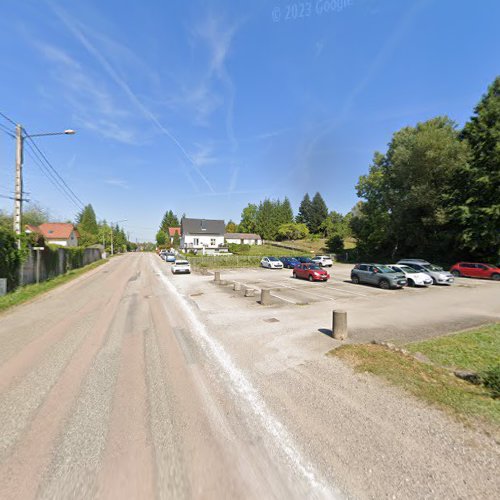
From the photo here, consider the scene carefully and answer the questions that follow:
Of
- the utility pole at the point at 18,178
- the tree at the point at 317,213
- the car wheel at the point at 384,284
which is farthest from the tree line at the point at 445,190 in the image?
the tree at the point at 317,213

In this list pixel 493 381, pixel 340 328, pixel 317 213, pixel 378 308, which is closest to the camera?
pixel 493 381

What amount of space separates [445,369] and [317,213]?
86991 mm

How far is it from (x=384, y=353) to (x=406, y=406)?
2.07m

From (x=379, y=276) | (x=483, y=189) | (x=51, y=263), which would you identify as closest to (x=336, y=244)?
(x=483, y=189)

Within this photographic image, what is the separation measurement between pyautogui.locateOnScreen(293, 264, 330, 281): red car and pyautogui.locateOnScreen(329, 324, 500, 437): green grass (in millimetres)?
12916

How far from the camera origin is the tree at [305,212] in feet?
295

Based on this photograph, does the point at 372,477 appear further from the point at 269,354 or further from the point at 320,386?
the point at 269,354

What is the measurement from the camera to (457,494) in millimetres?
2582

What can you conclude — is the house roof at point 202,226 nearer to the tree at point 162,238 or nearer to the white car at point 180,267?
the tree at point 162,238

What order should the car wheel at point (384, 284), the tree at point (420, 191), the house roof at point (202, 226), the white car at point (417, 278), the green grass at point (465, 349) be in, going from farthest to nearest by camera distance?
1. the house roof at point (202, 226)
2. the tree at point (420, 191)
3. the white car at point (417, 278)
4. the car wheel at point (384, 284)
5. the green grass at point (465, 349)

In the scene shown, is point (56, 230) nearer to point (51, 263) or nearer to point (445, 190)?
point (51, 263)

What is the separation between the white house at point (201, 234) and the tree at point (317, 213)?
105 ft

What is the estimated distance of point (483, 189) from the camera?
2609 centimetres

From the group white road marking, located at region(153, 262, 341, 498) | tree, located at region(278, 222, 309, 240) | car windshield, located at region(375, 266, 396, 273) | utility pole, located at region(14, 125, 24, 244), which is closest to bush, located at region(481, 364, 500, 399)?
white road marking, located at region(153, 262, 341, 498)
